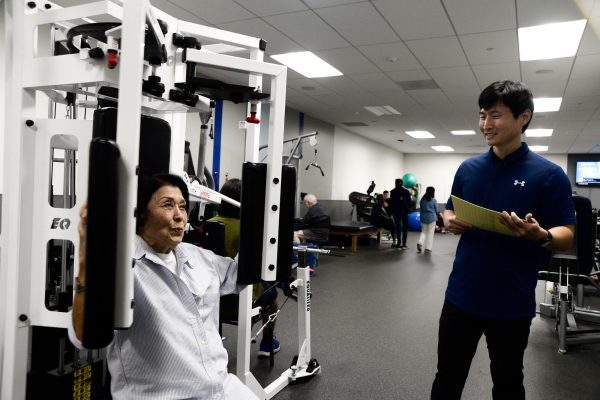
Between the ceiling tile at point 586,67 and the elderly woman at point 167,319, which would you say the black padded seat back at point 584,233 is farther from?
the ceiling tile at point 586,67

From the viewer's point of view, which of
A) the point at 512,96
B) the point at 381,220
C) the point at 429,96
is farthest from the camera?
the point at 381,220

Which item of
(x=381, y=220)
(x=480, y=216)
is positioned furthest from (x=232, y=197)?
(x=381, y=220)

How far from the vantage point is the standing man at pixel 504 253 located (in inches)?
53.7

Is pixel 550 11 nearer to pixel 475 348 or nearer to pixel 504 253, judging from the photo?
pixel 504 253

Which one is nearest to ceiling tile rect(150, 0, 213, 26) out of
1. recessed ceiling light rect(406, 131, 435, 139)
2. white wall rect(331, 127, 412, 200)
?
white wall rect(331, 127, 412, 200)

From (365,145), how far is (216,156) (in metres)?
6.62

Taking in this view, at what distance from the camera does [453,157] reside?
601 inches

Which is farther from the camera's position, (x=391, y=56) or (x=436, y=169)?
(x=436, y=169)

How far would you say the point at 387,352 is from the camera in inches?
118

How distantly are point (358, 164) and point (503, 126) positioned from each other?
10.6 m

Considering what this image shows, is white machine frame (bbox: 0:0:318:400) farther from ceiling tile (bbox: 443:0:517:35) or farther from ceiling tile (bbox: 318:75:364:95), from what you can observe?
ceiling tile (bbox: 318:75:364:95)

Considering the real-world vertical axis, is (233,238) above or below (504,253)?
below

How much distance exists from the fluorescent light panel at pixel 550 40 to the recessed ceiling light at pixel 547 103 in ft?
7.27

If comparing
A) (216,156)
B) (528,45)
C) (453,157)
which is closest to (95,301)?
(528,45)
